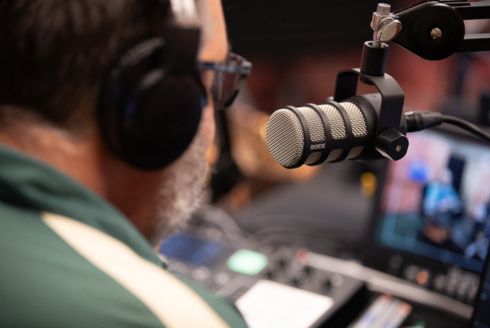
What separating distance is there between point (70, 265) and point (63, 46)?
0.21 meters

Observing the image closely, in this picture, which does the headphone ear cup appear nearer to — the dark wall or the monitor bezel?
the monitor bezel

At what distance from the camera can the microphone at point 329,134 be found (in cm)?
78

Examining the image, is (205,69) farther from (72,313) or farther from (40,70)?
(72,313)

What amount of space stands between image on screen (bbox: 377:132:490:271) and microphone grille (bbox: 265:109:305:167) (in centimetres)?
57

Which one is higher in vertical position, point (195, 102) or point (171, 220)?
point (195, 102)

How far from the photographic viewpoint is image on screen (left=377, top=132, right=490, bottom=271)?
127 centimetres

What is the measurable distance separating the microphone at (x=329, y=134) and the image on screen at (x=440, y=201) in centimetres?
52

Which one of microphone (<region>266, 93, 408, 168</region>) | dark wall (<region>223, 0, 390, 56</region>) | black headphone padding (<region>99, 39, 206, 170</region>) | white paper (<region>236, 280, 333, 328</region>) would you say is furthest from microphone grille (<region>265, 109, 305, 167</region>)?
dark wall (<region>223, 0, 390, 56</region>)

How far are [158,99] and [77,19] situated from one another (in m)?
0.11

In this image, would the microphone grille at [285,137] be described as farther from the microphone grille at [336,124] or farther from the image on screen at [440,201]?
the image on screen at [440,201]

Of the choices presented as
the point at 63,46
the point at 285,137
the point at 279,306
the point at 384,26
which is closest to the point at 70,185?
the point at 63,46

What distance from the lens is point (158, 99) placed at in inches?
27.6

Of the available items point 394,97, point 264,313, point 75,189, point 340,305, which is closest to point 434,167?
point 340,305

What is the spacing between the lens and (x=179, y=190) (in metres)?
0.84
